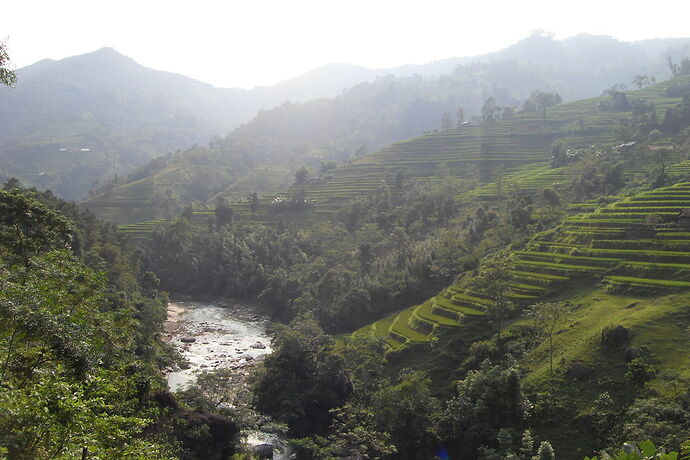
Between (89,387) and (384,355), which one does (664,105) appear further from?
(89,387)

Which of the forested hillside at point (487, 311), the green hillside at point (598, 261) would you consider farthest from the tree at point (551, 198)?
the green hillside at point (598, 261)

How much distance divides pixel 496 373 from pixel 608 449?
6.99 m

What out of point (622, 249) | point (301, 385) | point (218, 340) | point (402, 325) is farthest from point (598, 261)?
point (218, 340)

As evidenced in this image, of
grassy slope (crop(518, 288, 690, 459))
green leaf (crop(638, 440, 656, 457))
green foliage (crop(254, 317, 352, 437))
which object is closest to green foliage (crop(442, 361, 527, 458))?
grassy slope (crop(518, 288, 690, 459))

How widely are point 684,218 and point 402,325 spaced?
2347 cm

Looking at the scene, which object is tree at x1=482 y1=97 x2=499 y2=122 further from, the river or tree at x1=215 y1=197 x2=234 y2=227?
the river

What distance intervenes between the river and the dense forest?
65.1 inches

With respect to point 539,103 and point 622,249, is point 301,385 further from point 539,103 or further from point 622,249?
point 539,103

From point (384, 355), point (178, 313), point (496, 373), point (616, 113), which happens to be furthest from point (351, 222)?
point (616, 113)

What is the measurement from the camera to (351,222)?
83.1 metres

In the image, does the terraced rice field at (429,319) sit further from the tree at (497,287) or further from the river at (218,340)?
the river at (218,340)

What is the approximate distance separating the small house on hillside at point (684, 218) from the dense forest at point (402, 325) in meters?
0.28

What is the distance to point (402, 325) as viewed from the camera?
139ft

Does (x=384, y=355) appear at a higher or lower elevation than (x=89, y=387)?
lower
